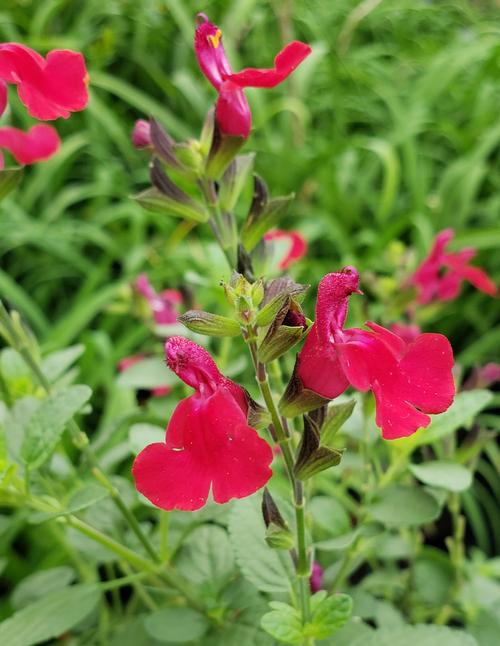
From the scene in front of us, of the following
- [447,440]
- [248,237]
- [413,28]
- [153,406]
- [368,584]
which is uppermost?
[248,237]

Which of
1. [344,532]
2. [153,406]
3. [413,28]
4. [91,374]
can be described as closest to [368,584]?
[344,532]

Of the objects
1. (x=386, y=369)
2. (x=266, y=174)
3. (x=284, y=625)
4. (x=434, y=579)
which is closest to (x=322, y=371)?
(x=386, y=369)

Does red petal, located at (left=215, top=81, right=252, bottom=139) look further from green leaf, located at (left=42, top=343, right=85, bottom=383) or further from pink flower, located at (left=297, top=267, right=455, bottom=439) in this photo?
green leaf, located at (left=42, top=343, right=85, bottom=383)

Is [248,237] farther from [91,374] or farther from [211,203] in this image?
[91,374]

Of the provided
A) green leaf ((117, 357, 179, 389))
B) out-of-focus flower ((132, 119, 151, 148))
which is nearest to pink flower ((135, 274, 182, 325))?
green leaf ((117, 357, 179, 389))

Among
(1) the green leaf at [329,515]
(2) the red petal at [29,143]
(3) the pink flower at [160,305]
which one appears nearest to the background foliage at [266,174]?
(3) the pink flower at [160,305]

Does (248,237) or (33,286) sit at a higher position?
(248,237)

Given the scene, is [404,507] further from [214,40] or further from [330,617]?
[214,40]
